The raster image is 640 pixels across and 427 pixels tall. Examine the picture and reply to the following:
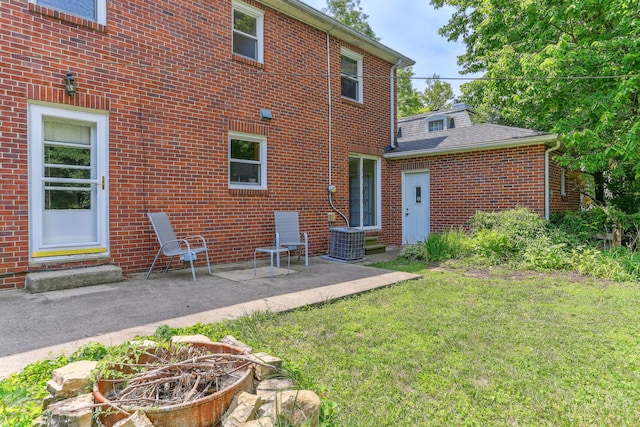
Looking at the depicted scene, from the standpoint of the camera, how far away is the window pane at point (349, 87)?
9137mm

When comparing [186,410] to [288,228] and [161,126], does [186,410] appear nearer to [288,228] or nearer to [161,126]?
[161,126]

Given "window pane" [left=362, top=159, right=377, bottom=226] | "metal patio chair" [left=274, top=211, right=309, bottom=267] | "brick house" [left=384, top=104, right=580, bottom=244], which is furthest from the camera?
"window pane" [left=362, top=159, right=377, bottom=226]

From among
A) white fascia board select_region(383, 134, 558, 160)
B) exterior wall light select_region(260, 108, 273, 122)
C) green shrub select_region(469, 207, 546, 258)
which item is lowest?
green shrub select_region(469, 207, 546, 258)

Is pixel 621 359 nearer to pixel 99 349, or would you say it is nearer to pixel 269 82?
pixel 99 349

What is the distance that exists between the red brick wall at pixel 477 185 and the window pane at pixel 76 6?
761cm

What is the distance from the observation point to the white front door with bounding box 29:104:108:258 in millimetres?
4617

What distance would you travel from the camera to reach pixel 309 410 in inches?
73.3

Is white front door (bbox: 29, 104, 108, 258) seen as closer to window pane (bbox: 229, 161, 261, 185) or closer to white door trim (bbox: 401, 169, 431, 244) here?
window pane (bbox: 229, 161, 261, 185)

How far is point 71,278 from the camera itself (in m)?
4.48

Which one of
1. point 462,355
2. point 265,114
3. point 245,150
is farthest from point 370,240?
point 462,355

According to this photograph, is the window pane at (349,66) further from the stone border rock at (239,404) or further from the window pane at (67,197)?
the stone border rock at (239,404)

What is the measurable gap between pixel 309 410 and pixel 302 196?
6156 mm

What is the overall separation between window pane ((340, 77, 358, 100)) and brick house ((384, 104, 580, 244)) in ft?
6.26

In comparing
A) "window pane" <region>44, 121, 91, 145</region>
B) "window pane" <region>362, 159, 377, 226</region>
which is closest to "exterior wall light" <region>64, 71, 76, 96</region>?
"window pane" <region>44, 121, 91, 145</region>
